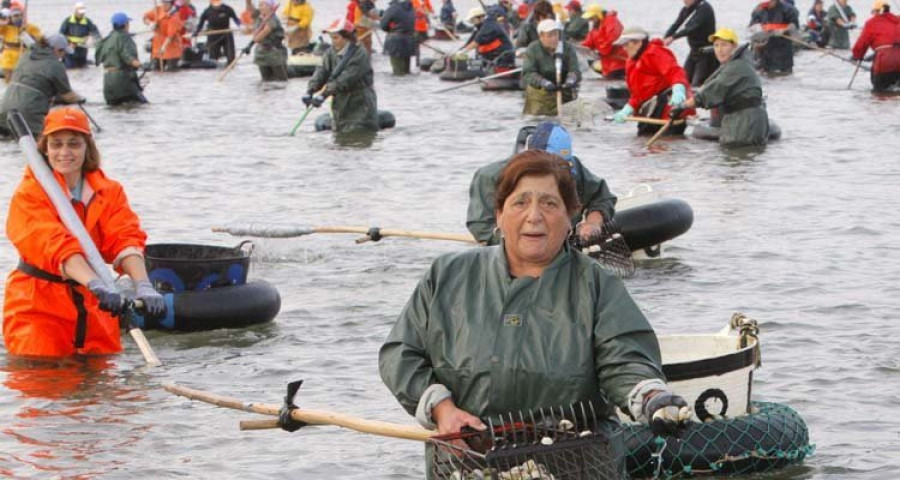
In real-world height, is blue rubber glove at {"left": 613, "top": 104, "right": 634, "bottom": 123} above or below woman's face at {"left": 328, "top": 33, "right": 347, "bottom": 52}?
below

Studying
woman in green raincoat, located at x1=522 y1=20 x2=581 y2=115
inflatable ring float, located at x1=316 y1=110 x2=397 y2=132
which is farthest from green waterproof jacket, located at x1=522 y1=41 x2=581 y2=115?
inflatable ring float, located at x1=316 y1=110 x2=397 y2=132

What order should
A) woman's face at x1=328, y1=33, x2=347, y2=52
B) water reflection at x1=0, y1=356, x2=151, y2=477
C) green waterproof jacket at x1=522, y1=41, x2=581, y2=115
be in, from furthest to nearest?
green waterproof jacket at x1=522, y1=41, x2=581, y2=115 → woman's face at x1=328, y1=33, x2=347, y2=52 → water reflection at x1=0, y1=356, x2=151, y2=477

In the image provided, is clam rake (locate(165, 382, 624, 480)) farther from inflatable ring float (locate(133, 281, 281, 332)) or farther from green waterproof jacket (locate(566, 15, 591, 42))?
green waterproof jacket (locate(566, 15, 591, 42))

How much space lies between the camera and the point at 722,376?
23.4 feet

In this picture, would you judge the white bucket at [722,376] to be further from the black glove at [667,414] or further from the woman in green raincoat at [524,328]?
the black glove at [667,414]

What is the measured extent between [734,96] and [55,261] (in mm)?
11694

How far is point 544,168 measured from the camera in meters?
5.13

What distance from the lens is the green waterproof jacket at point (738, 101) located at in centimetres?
1855

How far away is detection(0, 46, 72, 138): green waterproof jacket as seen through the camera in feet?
66.1

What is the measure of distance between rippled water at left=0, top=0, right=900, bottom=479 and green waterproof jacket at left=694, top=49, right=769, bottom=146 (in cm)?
43

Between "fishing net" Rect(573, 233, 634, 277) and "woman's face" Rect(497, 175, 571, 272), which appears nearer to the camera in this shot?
"woman's face" Rect(497, 175, 571, 272)

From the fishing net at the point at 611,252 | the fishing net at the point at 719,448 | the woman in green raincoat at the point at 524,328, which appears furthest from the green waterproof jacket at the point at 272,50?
the woman in green raincoat at the point at 524,328

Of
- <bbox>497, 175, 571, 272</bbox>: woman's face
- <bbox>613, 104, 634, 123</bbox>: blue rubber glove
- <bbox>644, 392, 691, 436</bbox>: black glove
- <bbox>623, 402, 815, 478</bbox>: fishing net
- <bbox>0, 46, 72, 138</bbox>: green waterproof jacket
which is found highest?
<bbox>497, 175, 571, 272</bbox>: woman's face

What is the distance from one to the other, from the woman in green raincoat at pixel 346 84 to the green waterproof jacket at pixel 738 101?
4302mm
